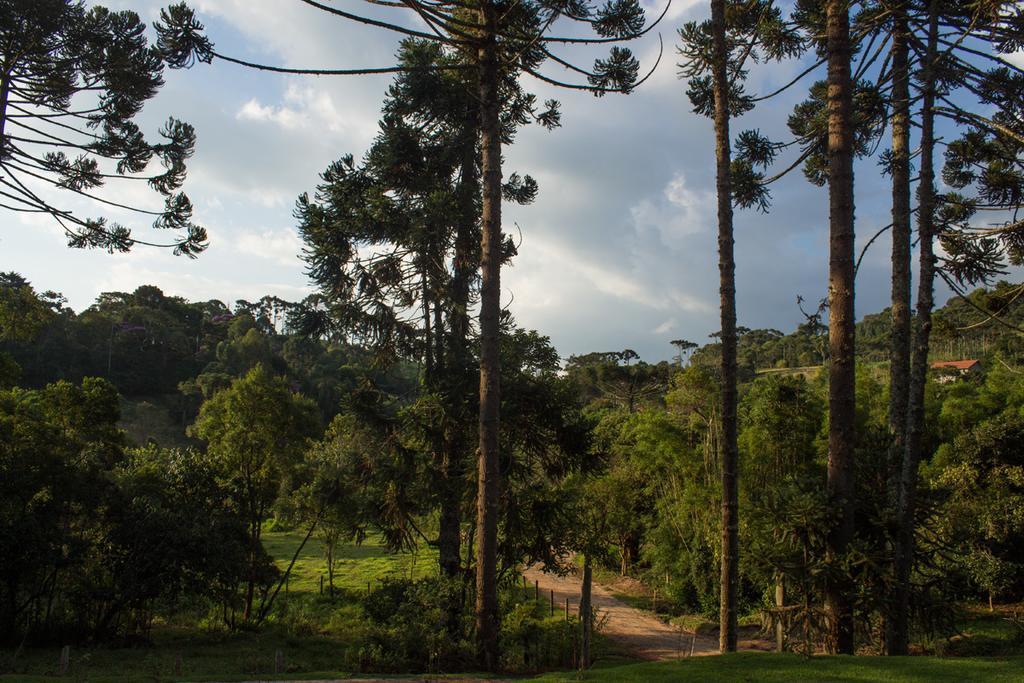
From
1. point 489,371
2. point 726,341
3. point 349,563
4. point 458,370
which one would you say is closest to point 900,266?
point 726,341

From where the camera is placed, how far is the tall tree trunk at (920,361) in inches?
293

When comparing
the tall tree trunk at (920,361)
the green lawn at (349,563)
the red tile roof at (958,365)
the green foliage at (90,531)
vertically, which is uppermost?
the red tile roof at (958,365)

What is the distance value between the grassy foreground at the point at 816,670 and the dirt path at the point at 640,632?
6033 mm

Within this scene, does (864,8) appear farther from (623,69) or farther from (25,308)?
(25,308)

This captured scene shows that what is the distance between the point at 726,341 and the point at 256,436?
16.4m

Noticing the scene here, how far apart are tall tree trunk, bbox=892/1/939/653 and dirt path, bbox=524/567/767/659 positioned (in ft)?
19.6

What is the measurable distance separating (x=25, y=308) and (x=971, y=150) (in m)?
19.7

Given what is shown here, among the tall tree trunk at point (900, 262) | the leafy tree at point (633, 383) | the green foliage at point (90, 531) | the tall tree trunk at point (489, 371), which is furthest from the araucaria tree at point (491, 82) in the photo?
the leafy tree at point (633, 383)

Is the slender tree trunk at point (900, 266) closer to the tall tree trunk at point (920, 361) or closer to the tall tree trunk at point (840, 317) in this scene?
the tall tree trunk at point (920, 361)

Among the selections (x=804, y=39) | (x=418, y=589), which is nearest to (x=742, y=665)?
(x=418, y=589)

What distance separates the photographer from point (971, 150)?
435 inches

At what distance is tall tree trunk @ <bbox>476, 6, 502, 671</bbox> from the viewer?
9539mm

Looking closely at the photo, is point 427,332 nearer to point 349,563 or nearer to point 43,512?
point 43,512

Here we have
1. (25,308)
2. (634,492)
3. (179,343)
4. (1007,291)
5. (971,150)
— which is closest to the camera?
(1007,291)
